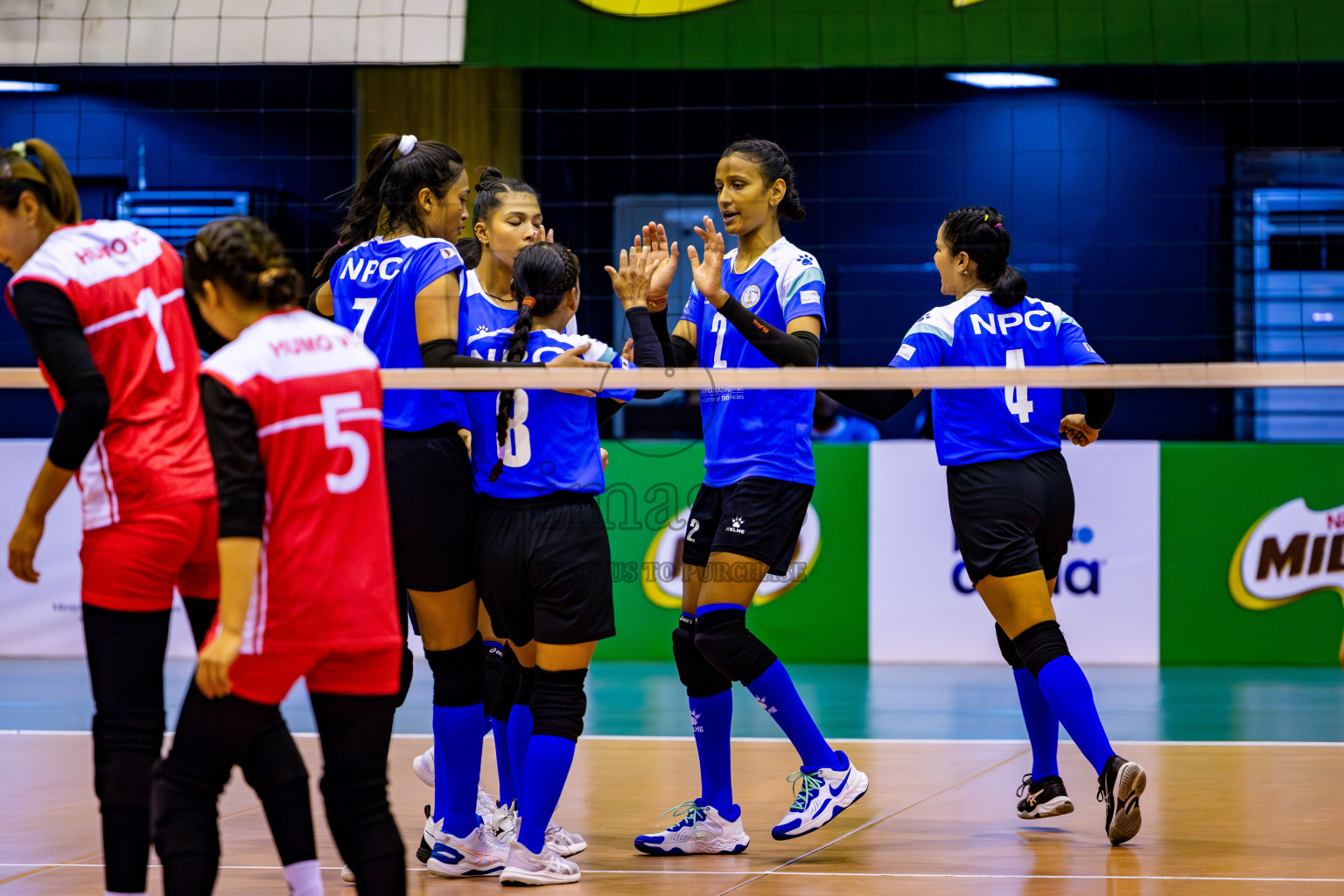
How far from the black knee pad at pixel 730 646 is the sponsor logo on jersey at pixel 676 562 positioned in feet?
13.1

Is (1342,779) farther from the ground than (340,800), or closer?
closer

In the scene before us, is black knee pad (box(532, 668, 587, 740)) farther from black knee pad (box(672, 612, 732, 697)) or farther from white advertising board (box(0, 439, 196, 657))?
white advertising board (box(0, 439, 196, 657))

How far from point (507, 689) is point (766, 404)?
1.19 m

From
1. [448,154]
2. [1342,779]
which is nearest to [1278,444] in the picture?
[1342,779]

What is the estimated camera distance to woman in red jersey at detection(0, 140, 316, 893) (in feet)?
9.29

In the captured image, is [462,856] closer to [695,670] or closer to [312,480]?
[695,670]

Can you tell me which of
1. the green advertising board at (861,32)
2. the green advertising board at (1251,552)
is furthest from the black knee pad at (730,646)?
the green advertising board at (1251,552)

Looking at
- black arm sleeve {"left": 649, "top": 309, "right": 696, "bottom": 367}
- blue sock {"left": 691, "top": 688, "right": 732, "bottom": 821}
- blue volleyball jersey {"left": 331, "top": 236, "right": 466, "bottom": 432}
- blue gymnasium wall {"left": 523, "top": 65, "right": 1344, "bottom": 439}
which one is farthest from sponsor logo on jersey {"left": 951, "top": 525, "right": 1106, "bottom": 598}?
blue volleyball jersey {"left": 331, "top": 236, "right": 466, "bottom": 432}

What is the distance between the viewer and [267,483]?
2506 mm

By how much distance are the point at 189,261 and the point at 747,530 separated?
194 cm

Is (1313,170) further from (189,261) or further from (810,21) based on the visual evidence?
(189,261)

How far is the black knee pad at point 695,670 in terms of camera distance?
4184 mm

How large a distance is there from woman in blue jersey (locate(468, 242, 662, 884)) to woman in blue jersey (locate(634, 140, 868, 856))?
44 cm

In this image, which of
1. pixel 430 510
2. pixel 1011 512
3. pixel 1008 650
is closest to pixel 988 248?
pixel 1011 512
